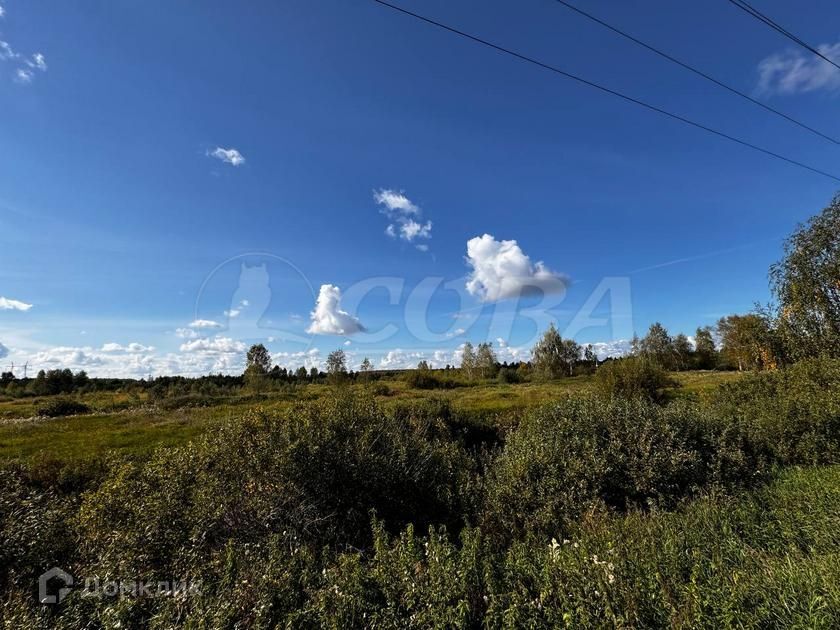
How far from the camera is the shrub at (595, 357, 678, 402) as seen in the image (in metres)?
24.0

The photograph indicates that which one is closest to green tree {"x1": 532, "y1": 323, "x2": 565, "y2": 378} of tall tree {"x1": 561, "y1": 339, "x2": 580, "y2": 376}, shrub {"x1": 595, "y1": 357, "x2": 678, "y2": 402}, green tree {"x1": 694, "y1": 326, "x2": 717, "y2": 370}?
tall tree {"x1": 561, "y1": 339, "x2": 580, "y2": 376}

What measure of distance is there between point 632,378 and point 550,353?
5136 centimetres

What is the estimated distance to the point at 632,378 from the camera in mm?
24391

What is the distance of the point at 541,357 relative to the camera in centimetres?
A: 7394

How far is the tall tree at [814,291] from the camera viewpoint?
50.1 ft

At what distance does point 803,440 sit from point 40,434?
3402cm

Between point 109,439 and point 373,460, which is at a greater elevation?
point 373,460

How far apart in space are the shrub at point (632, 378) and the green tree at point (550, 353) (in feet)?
Answer: 147

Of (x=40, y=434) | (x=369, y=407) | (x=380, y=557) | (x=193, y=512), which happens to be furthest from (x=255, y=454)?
(x=40, y=434)

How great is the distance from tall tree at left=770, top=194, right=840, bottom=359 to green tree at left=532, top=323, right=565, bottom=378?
180 ft

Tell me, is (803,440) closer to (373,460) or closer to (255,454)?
(373,460)

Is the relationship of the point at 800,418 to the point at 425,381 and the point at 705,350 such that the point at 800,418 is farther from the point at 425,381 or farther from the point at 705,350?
the point at 705,350

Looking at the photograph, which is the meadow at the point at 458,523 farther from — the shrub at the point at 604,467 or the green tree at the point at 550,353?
the green tree at the point at 550,353

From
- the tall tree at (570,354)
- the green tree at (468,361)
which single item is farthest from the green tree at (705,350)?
the green tree at (468,361)
